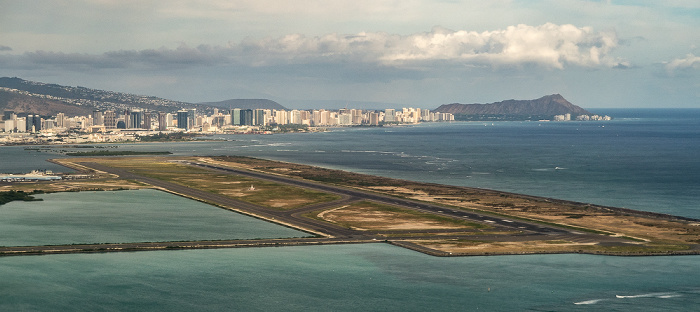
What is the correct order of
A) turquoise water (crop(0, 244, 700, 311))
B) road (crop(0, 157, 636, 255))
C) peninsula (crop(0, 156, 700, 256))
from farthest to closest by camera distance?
peninsula (crop(0, 156, 700, 256)) → road (crop(0, 157, 636, 255)) → turquoise water (crop(0, 244, 700, 311))

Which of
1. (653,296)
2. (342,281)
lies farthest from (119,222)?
(653,296)

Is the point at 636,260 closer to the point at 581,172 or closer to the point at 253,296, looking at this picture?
the point at 253,296

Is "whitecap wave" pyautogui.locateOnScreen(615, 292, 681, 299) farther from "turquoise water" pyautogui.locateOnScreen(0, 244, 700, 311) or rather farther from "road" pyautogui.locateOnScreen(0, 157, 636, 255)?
"road" pyautogui.locateOnScreen(0, 157, 636, 255)

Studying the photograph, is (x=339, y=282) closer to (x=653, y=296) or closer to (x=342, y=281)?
(x=342, y=281)

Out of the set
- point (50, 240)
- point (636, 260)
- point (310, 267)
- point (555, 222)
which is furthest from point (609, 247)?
point (50, 240)

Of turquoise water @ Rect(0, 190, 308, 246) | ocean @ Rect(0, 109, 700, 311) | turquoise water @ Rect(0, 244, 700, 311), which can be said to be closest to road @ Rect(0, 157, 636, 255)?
ocean @ Rect(0, 109, 700, 311)

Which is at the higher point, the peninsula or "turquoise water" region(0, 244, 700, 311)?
the peninsula

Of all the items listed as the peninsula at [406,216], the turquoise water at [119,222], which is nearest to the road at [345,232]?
the peninsula at [406,216]
